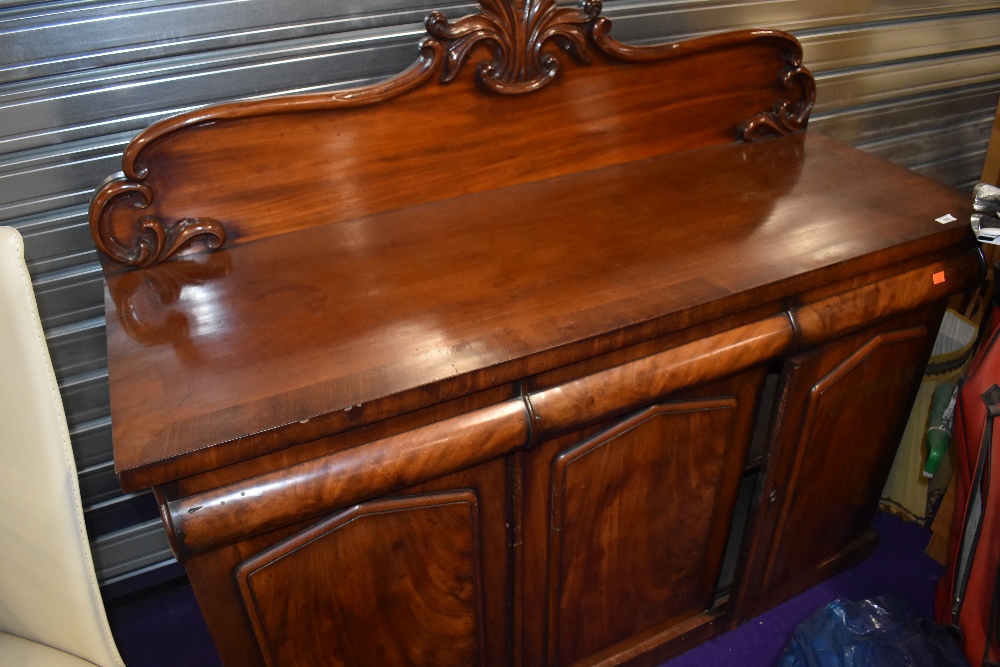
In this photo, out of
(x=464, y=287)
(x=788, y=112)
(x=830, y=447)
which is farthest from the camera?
(x=788, y=112)

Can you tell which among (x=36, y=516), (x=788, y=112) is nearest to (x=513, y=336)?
(x=36, y=516)

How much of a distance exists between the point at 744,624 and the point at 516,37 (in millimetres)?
1134

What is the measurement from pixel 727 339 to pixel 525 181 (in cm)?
44

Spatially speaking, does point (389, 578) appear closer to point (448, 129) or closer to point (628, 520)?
point (628, 520)

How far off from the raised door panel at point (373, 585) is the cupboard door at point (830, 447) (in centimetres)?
52

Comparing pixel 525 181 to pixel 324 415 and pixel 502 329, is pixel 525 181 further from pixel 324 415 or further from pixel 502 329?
pixel 324 415

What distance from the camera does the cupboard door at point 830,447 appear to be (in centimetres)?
112

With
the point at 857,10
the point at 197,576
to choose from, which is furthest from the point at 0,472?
the point at 857,10

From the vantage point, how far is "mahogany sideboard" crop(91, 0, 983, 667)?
0.81 meters

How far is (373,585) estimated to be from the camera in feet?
3.01

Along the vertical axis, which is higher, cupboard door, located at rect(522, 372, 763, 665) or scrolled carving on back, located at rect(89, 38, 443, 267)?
scrolled carving on back, located at rect(89, 38, 443, 267)

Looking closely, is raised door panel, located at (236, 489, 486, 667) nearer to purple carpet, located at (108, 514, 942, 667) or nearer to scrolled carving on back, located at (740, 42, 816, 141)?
purple carpet, located at (108, 514, 942, 667)

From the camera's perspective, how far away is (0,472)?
31.9 inches

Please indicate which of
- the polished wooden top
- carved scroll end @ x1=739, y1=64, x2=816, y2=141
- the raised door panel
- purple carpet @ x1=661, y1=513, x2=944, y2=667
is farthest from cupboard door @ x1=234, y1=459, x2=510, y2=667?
carved scroll end @ x1=739, y1=64, x2=816, y2=141
